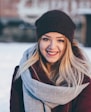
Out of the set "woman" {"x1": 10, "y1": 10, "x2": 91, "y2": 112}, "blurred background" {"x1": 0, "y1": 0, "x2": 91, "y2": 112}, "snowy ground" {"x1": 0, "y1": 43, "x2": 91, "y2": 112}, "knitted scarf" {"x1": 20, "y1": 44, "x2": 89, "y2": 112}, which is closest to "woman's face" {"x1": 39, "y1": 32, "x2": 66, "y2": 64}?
"woman" {"x1": 10, "y1": 10, "x2": 91, "y2": 112}

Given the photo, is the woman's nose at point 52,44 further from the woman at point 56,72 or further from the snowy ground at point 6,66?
the snowy ground at point 6,66

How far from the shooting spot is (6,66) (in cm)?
808

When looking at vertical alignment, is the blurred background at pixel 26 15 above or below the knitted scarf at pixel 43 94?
below

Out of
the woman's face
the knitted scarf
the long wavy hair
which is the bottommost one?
the knitted scarf

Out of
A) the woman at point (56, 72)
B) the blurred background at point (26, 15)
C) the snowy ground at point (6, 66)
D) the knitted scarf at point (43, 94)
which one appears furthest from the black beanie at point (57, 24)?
the blurred background at point (26, 15)

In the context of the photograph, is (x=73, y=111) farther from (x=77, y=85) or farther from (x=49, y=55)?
(x=49, y=55)

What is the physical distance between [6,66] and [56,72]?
5859 mm

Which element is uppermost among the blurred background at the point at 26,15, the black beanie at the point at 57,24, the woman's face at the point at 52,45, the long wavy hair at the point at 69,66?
the black beanie at the point at 57,24

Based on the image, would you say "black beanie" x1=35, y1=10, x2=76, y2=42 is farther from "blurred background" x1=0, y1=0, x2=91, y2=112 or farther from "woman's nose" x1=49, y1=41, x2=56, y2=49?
"blurred background" x1=0, y1=0, x2=91, y2=112

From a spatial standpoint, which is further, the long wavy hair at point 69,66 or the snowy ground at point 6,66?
the snowy ground at point 6,66

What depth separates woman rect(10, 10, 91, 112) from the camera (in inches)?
86.1

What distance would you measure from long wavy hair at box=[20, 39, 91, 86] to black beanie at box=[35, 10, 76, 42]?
0.22ft

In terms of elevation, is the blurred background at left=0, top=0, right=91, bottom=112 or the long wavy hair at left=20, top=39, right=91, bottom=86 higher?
the long wavy hair at left=20, top=39, right=91, bottom=86

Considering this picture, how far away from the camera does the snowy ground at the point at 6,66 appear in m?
5.20
